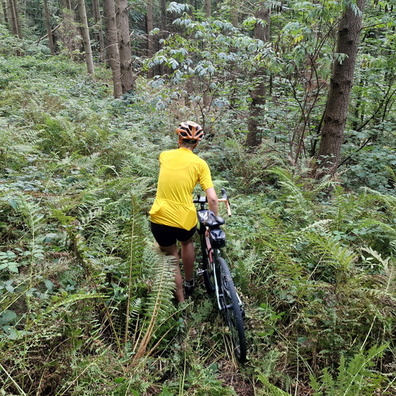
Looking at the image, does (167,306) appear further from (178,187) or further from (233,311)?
(178,187)

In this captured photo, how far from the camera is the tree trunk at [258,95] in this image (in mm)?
7374

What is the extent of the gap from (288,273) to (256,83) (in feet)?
18.6

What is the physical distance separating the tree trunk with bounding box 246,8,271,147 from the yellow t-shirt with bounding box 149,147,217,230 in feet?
14.9

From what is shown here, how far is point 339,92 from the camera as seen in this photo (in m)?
5.58

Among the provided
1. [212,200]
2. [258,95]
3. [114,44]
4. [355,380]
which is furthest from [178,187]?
[114,44]

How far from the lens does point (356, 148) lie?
7234mm

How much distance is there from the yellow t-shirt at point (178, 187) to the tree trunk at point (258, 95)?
454cm

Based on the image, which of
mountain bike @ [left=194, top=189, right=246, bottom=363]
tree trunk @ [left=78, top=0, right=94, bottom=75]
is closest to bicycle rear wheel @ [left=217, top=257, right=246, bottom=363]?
mountain bike @ [left=194, top=189, right=246, bottom=363]

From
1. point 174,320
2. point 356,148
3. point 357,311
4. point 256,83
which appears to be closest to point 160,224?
point 174,320

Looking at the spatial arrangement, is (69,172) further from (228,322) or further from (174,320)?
(228,322)

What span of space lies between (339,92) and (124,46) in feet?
29.6

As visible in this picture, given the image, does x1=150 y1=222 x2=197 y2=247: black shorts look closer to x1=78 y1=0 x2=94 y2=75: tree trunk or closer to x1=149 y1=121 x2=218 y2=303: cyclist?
x1=149 y1=121 x2=218 y2=303: cyclist

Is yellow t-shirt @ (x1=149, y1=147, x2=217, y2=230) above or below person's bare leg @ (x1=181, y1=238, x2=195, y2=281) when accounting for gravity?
above

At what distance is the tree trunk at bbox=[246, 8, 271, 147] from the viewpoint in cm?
737
